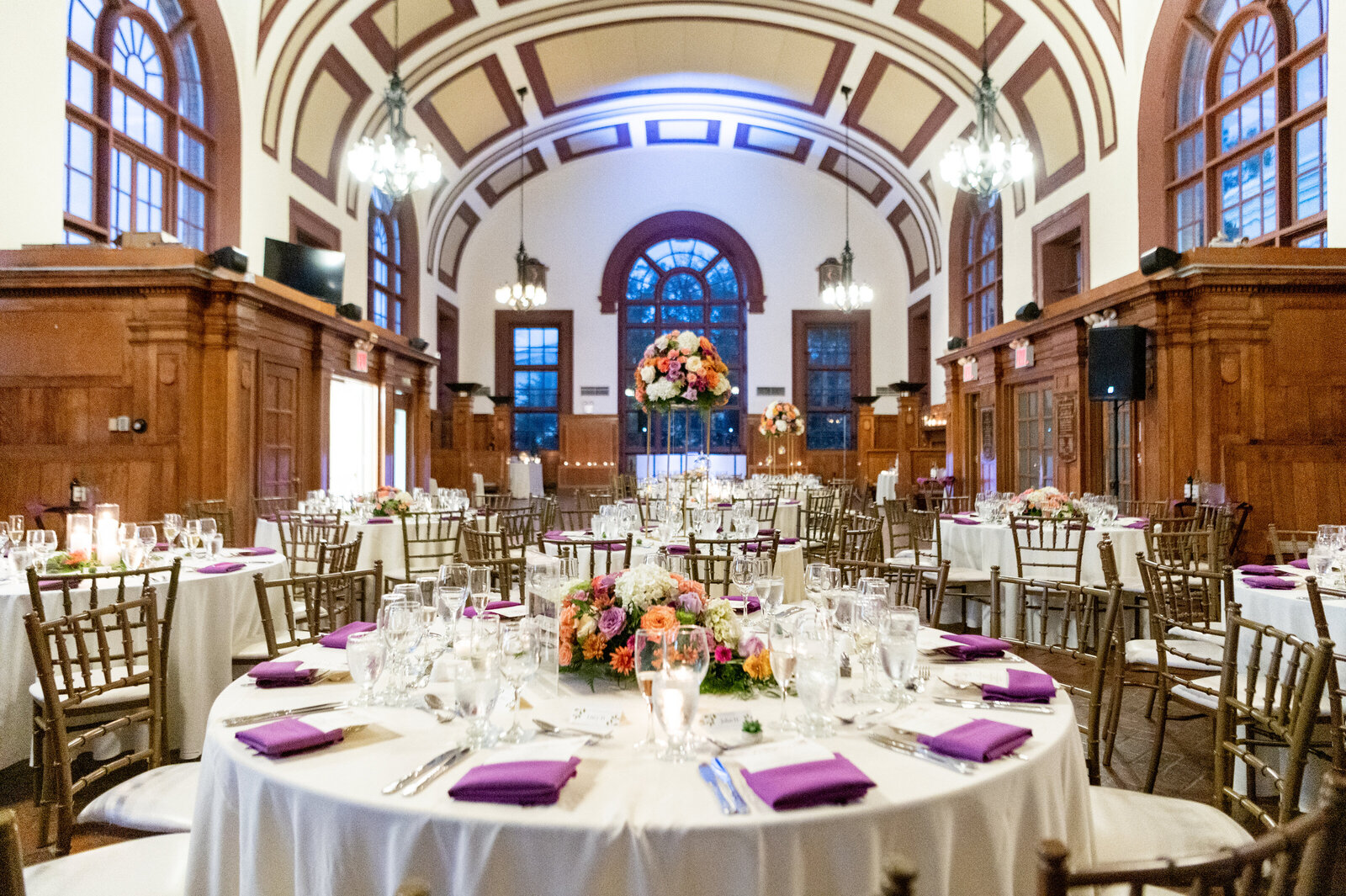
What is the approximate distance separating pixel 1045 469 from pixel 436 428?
37.2 ft

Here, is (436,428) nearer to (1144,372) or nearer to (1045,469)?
(1045,469)

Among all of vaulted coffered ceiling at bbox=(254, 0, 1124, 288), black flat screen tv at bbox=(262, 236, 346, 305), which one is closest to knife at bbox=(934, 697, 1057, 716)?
black flat screen tv at bbox=(262, 236, 346, 305)

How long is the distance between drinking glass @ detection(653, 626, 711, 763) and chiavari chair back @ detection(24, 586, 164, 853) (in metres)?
1.62

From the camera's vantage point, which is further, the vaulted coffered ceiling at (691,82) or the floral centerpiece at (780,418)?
the floral centerpiece at (780,418)

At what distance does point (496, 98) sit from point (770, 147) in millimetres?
6160

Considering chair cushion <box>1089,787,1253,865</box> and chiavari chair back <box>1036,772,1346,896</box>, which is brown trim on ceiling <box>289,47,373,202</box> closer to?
chair cushion <box>1089,787,1253,865</box>

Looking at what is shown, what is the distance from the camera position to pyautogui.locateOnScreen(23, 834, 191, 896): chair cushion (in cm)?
162

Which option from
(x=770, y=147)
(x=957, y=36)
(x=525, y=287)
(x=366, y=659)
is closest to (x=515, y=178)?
(x=525, y=287)

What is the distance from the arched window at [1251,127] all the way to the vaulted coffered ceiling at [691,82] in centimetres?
107

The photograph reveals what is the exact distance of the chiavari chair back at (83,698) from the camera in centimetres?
216

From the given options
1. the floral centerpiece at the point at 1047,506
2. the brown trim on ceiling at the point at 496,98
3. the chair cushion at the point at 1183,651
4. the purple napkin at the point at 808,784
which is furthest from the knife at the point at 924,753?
the brown trim on ceiling at the point at 496,98

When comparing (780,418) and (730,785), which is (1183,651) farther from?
(780,418)

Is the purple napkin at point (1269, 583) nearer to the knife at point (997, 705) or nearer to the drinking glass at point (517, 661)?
the knife at point (997, 705)

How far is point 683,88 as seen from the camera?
14.8 m
